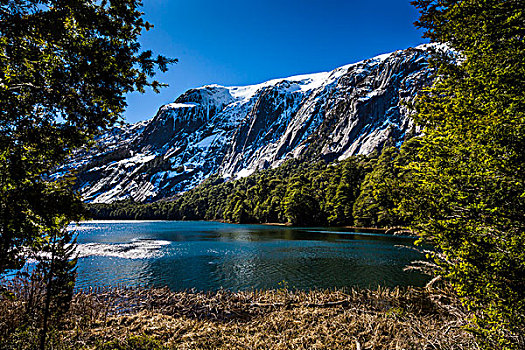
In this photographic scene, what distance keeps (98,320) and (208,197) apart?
172 meters

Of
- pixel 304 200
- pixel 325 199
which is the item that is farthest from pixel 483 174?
pixel 325 199

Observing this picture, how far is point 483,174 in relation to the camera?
235 inches

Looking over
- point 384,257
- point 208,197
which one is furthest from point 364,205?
point 208,197

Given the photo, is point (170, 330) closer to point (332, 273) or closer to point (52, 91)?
point (52, 91)

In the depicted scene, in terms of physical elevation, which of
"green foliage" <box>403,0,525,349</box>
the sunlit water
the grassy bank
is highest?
"green foliage" <box>403,0,525,349</box>

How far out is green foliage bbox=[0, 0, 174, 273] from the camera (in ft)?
16.3

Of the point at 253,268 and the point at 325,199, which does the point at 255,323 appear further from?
the point at 325,199

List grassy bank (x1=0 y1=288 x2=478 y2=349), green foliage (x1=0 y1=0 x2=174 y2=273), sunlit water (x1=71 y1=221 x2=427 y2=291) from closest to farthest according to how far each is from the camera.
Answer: green foliage (x1=0 y1=0 x2=174 y2=273) < grassy bank (x1=0 y1=288 x2=478 y2=349) < sunlit water (x1=71 y1=221 x2=427 y2=291)

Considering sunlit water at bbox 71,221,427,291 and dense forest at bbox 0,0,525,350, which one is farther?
sunlit water at bbox 71,221,427,291

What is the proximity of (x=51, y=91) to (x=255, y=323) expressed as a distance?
33.9 feet

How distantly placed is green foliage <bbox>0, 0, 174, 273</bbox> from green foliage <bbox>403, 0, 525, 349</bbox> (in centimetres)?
794

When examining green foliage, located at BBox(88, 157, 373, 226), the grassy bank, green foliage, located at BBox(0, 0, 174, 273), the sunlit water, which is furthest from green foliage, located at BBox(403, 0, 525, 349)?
green foliage, located at BBox(88, 157, 373, 226)

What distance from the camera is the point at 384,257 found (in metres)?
35.0

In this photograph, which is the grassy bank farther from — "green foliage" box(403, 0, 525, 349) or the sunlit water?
the sunlit water
